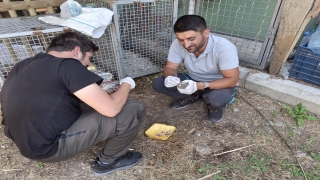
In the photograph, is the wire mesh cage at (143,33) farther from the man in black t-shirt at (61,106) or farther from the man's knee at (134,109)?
the man's knee at (134,109)

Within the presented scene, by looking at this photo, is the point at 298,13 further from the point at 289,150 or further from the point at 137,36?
the point at 137,36

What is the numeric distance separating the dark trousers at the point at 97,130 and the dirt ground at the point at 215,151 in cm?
39

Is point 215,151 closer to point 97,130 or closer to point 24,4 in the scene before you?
point 97,130

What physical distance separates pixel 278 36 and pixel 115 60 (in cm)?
192

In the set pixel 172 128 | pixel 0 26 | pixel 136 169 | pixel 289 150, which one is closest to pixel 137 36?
pixel 172 128

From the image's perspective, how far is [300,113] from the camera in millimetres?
2160

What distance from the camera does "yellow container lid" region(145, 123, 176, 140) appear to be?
1928mm

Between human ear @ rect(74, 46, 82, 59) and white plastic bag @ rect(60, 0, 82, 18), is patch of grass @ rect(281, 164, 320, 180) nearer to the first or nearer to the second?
human ear @ rect(74, 46, 82, 59)

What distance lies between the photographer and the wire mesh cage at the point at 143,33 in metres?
2.33

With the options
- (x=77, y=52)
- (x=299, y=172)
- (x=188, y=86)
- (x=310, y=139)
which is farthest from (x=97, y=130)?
(x=310, y=139)

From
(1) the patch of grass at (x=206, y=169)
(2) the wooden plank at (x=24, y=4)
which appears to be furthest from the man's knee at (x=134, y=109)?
(2) the wooden plank at (x=24, y=4)

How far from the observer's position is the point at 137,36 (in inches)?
101

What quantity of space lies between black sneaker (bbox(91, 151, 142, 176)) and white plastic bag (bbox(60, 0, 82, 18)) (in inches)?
56.1

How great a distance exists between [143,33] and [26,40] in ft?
4.11
